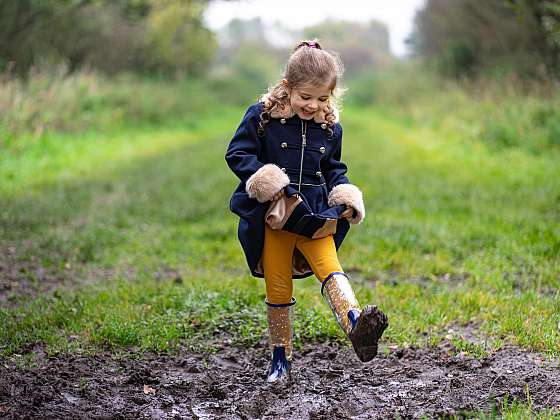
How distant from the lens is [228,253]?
281 inches

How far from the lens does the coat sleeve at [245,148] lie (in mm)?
3793

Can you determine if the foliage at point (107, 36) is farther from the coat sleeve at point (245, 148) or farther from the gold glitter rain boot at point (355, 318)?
the gold glitter rain boot at point (355, 318)

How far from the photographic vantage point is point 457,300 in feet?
17.7

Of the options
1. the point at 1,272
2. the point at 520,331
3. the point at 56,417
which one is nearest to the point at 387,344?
the point at 520,331

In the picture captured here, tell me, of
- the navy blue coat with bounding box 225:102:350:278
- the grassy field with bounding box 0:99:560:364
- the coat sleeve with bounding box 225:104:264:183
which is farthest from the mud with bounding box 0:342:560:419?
the coat sleeve with bounding box 225:104:264:183

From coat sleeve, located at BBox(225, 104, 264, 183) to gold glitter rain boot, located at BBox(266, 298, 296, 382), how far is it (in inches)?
30.0

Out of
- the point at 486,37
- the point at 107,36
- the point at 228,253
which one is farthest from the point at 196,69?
the point at 228,253

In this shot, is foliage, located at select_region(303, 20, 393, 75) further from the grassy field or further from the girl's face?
the girl's face

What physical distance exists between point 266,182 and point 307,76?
1.93ft

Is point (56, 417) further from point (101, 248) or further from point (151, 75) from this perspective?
point (151, 75)

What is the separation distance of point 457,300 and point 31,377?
3077 mm

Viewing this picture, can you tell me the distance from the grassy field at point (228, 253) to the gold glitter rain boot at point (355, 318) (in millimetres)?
1041

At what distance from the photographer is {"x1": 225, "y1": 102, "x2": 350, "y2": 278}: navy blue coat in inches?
150

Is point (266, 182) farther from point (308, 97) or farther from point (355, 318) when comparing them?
point (355, 318)
